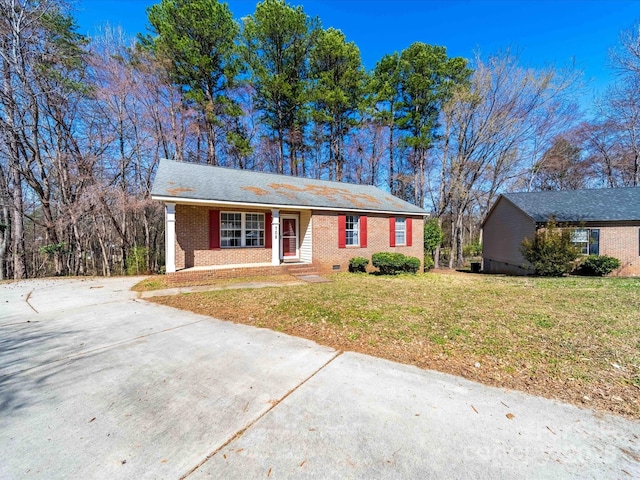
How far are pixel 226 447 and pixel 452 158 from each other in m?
22.1

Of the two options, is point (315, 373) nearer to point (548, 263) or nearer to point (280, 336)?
point (280, 336)

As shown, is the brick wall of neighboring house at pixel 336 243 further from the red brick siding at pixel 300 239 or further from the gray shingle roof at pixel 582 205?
the gray shingle roof at pixel 582 205

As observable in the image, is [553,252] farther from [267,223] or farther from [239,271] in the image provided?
[239,271]

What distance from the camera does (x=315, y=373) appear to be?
3.08 meters

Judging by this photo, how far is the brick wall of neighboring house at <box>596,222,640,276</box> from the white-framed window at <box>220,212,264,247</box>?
18290 mm

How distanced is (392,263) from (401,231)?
11.5 feet

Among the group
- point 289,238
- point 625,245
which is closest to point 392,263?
point 289,238

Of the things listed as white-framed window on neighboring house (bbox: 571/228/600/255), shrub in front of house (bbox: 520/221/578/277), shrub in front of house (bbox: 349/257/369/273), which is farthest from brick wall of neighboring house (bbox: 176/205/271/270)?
white-framed window on neighboring house (bbox: 571/228/600/255)

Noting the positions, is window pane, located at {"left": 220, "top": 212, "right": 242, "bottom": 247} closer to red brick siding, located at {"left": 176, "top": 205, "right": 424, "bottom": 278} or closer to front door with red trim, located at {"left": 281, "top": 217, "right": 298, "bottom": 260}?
red brick siding, located at {"left": 176, "top": 205, "right": 424, "bottom": 278}

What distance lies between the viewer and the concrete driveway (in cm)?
181

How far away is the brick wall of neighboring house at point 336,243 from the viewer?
38.1 feet

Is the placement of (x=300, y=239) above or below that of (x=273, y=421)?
above

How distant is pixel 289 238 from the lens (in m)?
12.4

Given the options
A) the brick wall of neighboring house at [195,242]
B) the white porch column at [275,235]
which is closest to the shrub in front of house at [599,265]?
the white porch column at [275,235]
